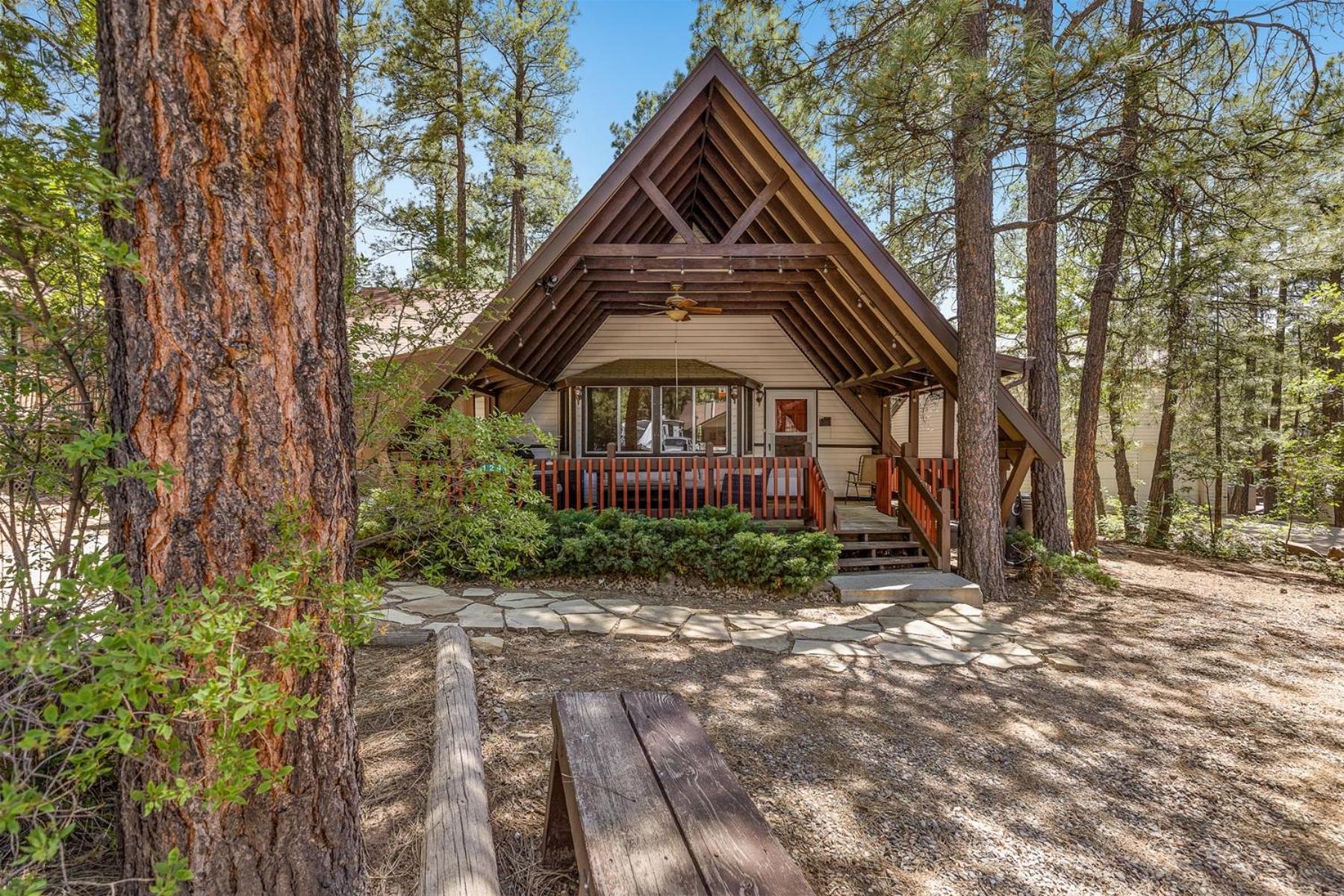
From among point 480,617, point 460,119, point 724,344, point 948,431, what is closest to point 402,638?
point 480,617

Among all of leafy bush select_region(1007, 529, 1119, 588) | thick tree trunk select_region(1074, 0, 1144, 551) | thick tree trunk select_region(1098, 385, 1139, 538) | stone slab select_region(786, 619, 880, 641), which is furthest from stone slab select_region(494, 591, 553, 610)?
thick tree trunk select_region(1098, 385, 1139, 538)

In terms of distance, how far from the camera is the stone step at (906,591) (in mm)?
5855

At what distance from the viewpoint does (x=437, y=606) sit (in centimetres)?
507

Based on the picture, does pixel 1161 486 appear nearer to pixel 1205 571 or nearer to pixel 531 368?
pixel 1205 571

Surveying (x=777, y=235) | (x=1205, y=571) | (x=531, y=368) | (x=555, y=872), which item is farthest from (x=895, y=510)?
(x=555, y=872)


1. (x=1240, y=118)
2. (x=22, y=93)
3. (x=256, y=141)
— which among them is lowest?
(x=256, y=141)

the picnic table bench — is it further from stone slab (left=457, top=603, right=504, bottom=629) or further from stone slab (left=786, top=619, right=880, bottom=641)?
stone slab (left=786, top=619, right=880, bottom=641)

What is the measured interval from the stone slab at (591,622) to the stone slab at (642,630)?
0.08 m

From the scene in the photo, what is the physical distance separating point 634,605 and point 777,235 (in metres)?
5.55

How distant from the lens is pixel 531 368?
352 inches

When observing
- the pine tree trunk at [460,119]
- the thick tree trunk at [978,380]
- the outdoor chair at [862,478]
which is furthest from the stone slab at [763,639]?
the pine tree trunk at [460,119]

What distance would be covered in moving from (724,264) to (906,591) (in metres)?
4.44

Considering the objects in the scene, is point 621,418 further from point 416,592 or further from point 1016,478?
point 1016,478

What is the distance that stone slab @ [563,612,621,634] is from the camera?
4664mm
